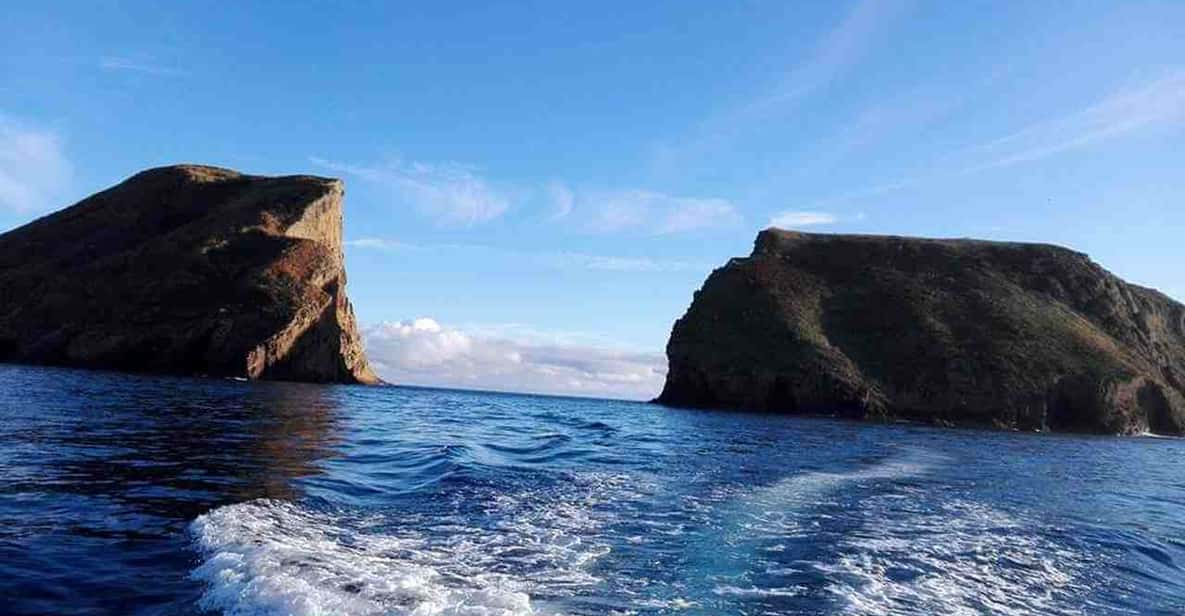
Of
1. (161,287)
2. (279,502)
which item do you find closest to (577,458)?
(279,502)

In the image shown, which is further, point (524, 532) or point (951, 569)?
point (524, 532)

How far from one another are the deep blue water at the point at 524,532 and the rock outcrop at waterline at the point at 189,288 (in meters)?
60.4

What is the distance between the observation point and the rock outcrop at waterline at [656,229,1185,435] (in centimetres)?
8550

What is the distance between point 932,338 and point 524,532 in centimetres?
9050

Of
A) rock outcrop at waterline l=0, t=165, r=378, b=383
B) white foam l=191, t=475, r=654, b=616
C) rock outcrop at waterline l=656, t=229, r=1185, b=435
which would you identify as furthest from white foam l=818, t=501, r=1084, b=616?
rock outcrop at waterline l=0, t=165, r=378, b=383

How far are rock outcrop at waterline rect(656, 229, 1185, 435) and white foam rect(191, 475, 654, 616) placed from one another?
78500mm

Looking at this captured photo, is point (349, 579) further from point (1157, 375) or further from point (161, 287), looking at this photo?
point (1157, 375)

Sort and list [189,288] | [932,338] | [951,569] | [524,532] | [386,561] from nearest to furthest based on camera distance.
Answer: [386,561]
[951,569]
[524,532]
[189,288]
[932,338]

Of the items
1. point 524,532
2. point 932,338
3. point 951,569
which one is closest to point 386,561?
point 524,532

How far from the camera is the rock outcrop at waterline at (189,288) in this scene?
80.8 meters

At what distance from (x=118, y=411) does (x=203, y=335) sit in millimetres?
57805

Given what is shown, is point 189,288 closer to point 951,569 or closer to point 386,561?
point 386,561

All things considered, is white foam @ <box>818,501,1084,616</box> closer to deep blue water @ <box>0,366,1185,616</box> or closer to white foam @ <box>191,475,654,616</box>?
deep blue water @ <box>0,366,1185,616</box>

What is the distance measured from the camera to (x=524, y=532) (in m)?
12.3
